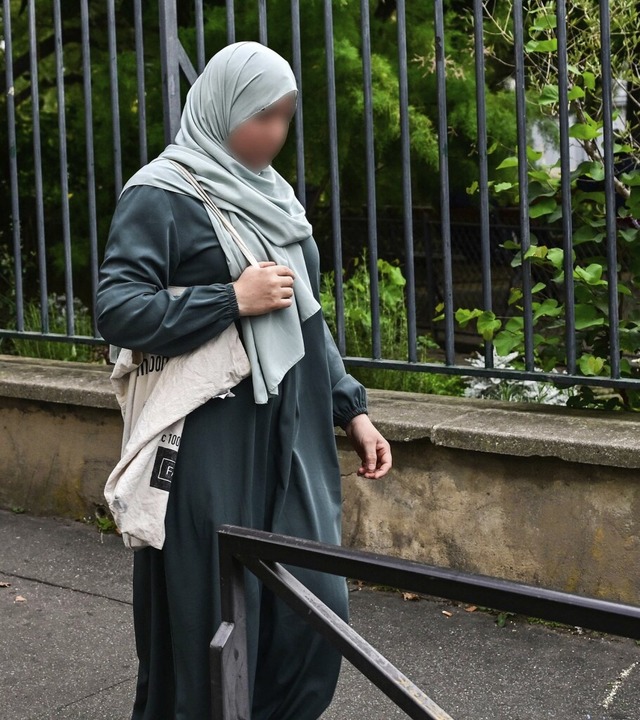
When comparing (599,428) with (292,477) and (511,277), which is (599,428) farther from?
(511,277)

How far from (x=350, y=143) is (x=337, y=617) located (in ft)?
16.2

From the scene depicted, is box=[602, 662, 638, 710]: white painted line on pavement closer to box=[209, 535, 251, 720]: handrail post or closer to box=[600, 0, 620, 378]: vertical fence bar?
box=[600, 0, 620, 378]: vertical fence bar

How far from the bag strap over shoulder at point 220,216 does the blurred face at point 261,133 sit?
109 millimetres

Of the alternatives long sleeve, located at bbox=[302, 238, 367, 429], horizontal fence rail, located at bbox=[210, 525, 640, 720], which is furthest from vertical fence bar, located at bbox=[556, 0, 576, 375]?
horizontal fence rail, located at bbox=[210, 525, 640, 720]

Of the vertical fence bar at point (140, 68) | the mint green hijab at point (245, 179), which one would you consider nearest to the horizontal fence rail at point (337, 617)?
the mint green hijab at point (245, 179)

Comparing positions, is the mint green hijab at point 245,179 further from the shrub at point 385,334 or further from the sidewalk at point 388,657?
the shrub at point 385,334

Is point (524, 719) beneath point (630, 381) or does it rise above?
beneath

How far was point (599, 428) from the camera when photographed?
382 cm

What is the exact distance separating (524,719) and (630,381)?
1.19 meters

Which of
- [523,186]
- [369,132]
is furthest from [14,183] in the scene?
[523,186]

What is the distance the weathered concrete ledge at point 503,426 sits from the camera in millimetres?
3672

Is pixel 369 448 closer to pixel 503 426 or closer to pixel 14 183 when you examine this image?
pixel 503 426

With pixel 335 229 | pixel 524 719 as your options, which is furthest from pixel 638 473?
pixel 335 229

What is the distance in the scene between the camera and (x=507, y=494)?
3889mm
